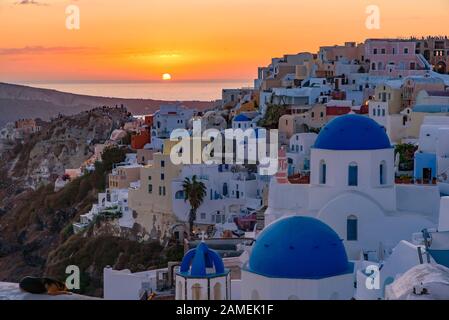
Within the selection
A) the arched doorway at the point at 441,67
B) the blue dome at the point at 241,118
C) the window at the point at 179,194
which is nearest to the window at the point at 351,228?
the window at the point at 179,194

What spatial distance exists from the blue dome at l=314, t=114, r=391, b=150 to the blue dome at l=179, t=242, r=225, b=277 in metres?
3.65

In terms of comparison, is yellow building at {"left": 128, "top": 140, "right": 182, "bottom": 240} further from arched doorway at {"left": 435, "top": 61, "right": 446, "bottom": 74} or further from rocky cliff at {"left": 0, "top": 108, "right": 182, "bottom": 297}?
arched doorway at {"left": 435, "top": 61, "right": 446, "bottom": 74}

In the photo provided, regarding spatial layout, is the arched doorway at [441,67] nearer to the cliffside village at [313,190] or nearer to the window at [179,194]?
the cliffside village at [313,190]

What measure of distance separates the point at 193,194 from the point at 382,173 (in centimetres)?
886

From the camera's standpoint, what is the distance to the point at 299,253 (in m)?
10.2

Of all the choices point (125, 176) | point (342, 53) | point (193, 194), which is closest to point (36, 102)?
point (342, 53)

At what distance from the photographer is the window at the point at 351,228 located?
1448 centimetres

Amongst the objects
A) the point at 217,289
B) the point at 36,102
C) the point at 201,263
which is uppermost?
the point at 36,102

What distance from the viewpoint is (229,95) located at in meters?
39.1

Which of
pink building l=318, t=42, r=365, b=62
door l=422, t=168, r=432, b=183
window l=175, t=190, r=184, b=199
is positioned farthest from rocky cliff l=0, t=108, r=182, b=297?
pink building l=318, t=42, r=365, b=62

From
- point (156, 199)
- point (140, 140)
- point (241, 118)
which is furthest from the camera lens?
point (140, 140)

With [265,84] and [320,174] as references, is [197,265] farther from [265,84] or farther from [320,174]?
[265,84]

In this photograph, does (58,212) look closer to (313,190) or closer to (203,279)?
(313,190)
